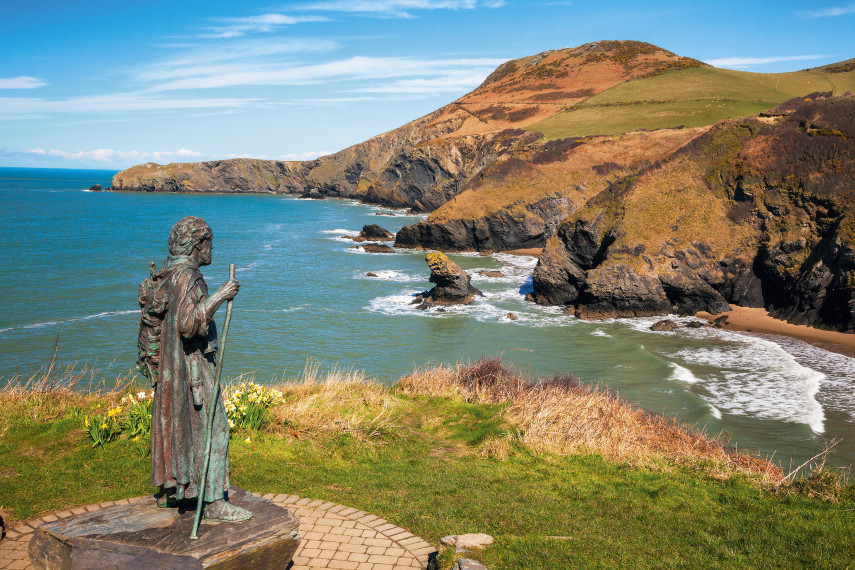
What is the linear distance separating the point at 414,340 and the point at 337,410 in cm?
1779

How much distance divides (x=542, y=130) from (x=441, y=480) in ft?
283

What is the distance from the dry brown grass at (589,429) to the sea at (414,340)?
377cm

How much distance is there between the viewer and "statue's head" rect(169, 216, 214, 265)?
626cm

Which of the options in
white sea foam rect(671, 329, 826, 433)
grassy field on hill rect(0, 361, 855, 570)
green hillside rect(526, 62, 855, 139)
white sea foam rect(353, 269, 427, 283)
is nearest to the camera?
grassy field on hill rect(0, 361, 855, 570)

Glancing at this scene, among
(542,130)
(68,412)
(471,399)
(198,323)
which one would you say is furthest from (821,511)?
(542,130)

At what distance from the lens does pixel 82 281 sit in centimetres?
4506

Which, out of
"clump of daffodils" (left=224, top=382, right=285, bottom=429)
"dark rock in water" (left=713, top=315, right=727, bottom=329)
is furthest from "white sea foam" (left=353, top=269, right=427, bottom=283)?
"clump of daffodils" (left=224, top=382, right=285, bottom=429)

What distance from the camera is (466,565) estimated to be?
6.88 m

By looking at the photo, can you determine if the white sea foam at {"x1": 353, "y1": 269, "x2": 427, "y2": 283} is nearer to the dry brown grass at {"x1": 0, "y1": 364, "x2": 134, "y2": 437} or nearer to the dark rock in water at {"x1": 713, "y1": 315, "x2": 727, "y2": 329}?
the dark rock in water at {"x1": 713, "y1": 315, "x2": 727, "y2": 329}

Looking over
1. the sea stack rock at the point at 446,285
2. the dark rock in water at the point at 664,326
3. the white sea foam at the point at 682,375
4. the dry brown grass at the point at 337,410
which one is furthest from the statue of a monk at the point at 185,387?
the sea stack rock at the point at 446,285

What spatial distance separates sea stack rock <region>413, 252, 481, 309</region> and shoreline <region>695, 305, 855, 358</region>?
13307 millimetres

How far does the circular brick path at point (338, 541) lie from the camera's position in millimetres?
7492

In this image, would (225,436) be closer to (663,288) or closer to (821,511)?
(821,511)

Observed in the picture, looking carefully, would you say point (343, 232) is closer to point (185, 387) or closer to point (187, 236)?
point (187, 236)
